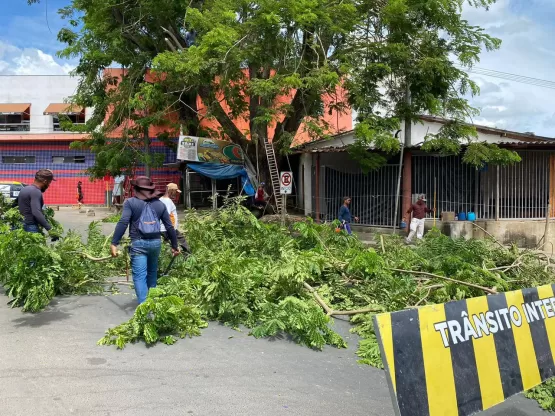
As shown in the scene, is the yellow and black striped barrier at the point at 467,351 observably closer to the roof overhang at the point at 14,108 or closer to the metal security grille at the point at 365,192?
the metal security grille at the point at 365,192

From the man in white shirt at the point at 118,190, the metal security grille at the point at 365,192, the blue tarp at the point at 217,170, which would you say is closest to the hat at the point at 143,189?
the metal security grille at the point at 365,192

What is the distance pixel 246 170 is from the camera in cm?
1942

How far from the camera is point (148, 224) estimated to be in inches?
210

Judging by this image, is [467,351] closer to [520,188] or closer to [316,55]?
[316,55]

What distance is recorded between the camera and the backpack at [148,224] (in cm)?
531

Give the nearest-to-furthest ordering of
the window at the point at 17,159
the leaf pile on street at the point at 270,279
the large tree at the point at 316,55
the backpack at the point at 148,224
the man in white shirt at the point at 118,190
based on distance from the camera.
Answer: the leaf pile on street at the point at 270,279, the backpack at the point at 148,224, the large tree at the point at 316,55, the man in white shirt at the point at 118,190, the window at the point at 17,159

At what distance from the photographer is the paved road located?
3.62m

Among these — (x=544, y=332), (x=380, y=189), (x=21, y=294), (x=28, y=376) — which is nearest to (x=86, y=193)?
(x=380, y=189)

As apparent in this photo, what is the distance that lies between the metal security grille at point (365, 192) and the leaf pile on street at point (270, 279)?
8402mm

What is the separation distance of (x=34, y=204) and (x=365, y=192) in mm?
12903

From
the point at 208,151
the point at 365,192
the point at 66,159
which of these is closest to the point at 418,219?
the point at 365,192

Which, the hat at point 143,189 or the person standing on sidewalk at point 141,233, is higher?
the hat at point 143,189

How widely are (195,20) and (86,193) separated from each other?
71.2 feet

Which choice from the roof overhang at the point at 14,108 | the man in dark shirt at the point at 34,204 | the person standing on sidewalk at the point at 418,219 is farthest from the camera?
the roof overhang at the point at 14,108
